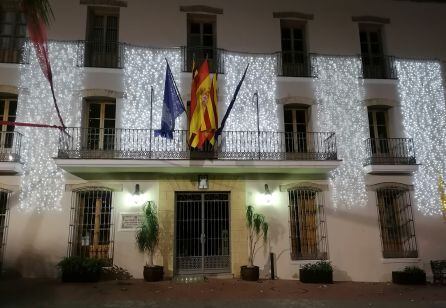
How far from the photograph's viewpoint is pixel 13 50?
469 inches

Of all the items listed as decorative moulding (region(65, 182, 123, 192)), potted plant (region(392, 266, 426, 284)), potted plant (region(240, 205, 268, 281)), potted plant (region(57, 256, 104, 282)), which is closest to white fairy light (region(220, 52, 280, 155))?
potted plant (region(240, 205, 268, 281))

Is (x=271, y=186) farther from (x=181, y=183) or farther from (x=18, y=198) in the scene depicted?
(x=18, y=198)

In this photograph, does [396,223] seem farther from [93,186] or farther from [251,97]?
[93,186]

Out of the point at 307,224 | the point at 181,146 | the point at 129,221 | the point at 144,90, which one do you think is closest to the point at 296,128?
the point at 307,224

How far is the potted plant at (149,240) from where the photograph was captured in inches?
412

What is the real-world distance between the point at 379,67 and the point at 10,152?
489 inches

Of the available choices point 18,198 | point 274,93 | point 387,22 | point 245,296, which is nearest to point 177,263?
point 245,296

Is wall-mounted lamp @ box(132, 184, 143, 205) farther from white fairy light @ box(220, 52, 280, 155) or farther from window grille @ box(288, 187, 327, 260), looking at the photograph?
window grille @ box(288, 187, 327, 260)

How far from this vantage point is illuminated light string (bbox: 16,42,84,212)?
1102cm

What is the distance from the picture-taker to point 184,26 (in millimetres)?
12727

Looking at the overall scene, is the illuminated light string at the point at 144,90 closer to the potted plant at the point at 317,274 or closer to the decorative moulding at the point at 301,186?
the decorative moulding at the point at 301,186

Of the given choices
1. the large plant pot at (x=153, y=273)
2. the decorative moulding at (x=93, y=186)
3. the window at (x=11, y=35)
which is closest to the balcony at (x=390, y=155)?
the large plant pot at (x=153, y=273)

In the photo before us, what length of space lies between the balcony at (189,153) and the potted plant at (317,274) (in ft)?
9.47

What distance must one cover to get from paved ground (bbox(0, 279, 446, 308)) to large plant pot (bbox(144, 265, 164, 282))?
0.22 meters
